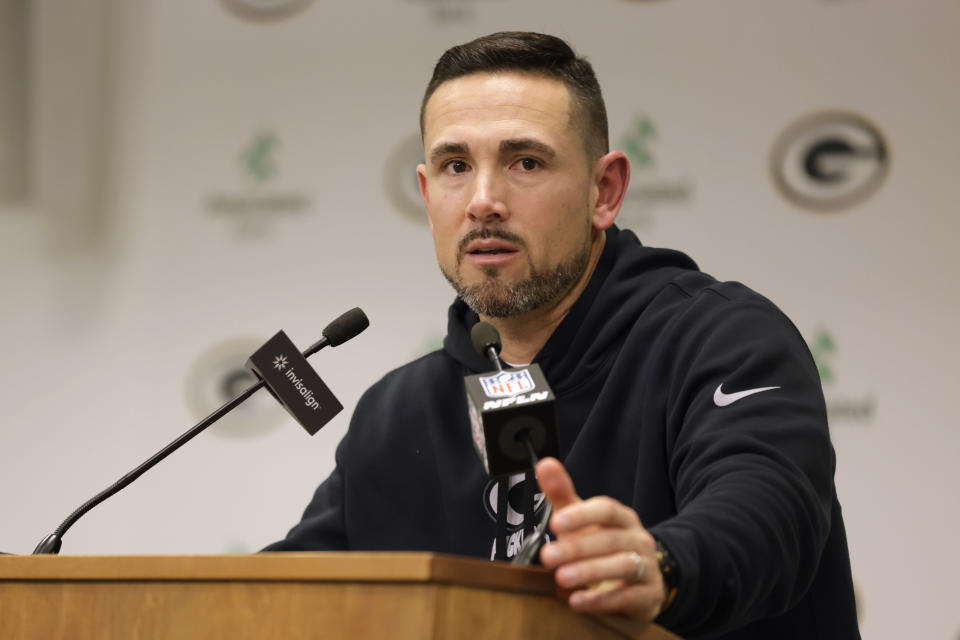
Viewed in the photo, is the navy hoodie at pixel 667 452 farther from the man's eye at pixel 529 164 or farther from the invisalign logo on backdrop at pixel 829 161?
the invisalign logo on backdrop at pixel 829 161

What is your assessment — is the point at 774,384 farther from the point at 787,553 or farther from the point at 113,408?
the point at 113,408

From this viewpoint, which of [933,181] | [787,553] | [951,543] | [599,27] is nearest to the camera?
[787,553]

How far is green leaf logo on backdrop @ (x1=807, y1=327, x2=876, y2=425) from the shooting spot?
121 inches

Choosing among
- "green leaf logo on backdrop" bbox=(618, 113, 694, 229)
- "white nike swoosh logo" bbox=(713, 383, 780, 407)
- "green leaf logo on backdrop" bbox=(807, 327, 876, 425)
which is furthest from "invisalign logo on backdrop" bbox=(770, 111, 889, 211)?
"white nike swoosh logo" bbox=(713, 383, 780, 407)

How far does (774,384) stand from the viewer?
161cm

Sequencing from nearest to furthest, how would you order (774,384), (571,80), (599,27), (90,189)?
(774,384) < (571,80) < (599,27) < (90,189)

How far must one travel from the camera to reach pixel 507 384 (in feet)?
4.21

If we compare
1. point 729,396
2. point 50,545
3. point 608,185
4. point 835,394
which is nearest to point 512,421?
point 729,396

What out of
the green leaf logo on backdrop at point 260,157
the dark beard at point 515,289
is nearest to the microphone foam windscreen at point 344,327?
the dark beard at point 515,289

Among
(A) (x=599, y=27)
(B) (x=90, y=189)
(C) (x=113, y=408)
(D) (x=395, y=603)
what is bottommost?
(D) (x=395, y=603)

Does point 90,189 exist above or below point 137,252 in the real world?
above

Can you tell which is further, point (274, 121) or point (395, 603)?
point (274, 121)

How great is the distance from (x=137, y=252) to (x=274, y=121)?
619 millimetres

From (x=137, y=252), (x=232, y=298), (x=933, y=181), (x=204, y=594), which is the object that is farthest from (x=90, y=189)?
(x=204, y=594)
